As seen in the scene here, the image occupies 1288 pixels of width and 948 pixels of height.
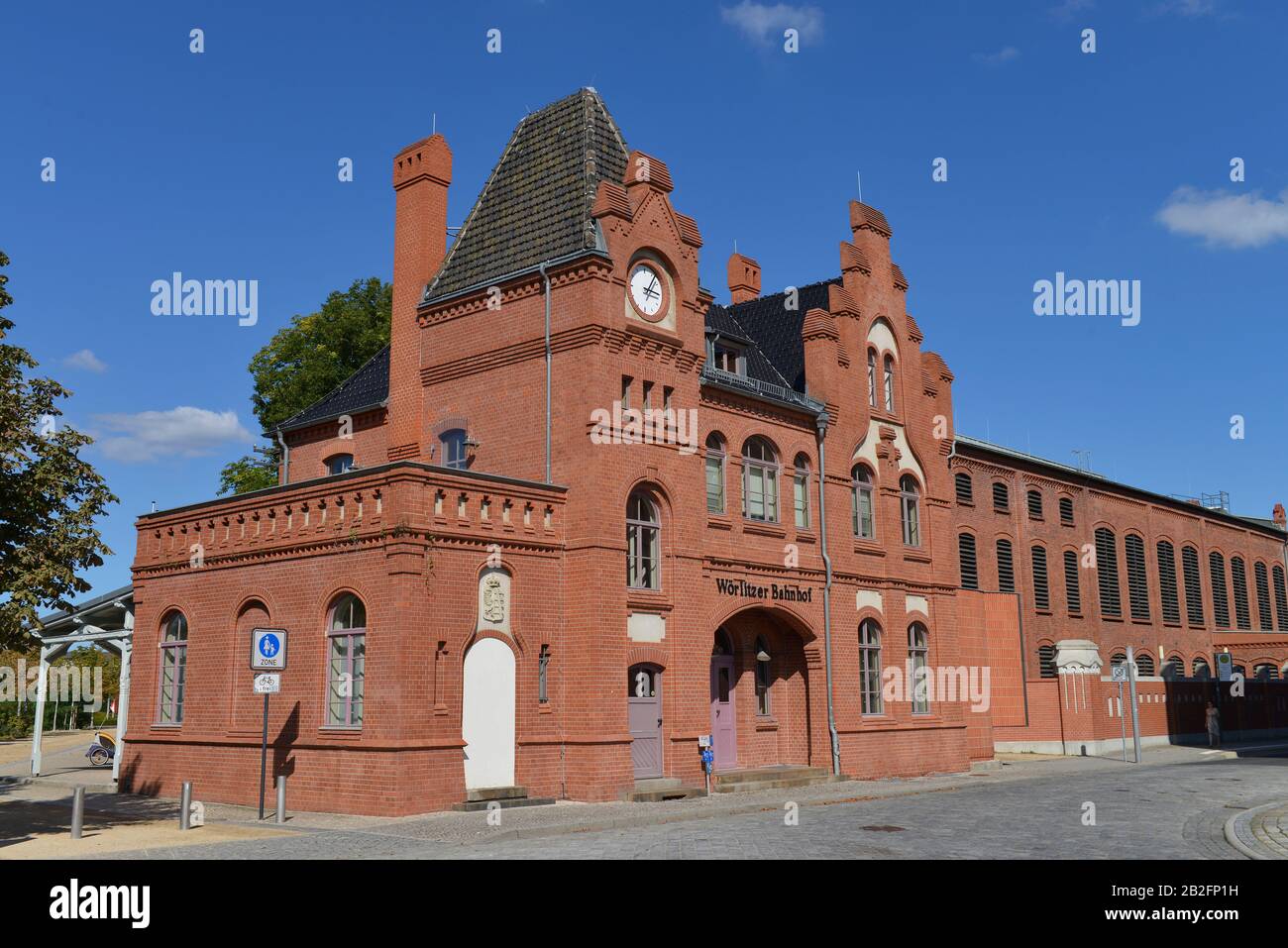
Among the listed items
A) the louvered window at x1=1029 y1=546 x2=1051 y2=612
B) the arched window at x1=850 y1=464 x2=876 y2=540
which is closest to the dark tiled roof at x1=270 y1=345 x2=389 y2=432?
the arched window at x1=850 y1=464 x2=876 y2=540

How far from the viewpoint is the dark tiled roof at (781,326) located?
29172 millimetres

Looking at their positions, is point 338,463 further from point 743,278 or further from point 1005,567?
point 1005,567

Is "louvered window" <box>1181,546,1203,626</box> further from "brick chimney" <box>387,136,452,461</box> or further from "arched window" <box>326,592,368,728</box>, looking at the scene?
"arched window" <box>326,592,368,728</box>

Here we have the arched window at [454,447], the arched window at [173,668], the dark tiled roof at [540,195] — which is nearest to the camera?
the dark tiled roof at [540,195]

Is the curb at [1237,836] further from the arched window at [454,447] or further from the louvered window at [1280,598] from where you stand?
the louvered window at [1280,598]

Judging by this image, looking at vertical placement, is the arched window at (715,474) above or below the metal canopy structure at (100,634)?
above

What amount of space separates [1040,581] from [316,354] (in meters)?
27.5

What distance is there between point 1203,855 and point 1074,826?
3429 millimetres

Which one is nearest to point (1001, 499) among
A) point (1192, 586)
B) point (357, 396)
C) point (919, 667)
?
point (919, 667)

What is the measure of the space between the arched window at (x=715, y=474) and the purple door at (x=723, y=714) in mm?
3481

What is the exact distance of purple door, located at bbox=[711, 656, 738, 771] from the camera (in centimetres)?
2508

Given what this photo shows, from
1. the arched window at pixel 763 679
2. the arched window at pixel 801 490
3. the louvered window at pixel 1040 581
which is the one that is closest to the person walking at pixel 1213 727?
the louvered window at pixel 1040 581

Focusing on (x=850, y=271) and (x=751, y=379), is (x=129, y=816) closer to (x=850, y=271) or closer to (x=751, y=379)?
(x=751, y=379)

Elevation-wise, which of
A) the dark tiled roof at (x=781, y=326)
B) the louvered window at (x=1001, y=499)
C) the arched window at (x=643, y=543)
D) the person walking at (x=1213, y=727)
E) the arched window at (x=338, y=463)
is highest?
the dark tiled roof at (x=781, y=326)
